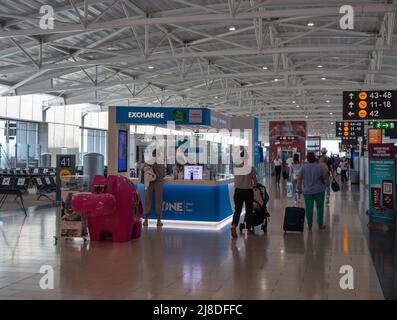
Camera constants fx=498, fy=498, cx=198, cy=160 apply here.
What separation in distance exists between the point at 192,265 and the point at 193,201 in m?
3.80

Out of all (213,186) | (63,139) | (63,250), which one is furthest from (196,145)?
→ (63,139)

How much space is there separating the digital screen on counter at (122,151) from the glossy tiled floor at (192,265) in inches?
80.7

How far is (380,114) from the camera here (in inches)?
368

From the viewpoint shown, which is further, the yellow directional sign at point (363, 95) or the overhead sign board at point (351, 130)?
the overhead sign board at point (351, 130)

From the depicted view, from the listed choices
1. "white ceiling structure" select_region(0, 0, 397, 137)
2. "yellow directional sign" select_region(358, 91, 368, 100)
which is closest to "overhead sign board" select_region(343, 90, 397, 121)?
"yellow directional sign" select_region(358, 91, 368, 100)

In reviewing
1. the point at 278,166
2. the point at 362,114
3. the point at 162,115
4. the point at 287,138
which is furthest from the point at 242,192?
the point at 287,138

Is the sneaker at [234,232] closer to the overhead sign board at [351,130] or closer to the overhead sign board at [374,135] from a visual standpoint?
the overhead sign board at [374,135]

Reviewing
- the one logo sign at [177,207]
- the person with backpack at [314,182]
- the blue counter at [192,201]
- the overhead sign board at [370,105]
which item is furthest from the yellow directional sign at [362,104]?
the one logo sign at [177,207]

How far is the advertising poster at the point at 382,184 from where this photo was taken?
10312mm

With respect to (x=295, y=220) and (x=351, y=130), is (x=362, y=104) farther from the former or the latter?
(x=351, y=130)

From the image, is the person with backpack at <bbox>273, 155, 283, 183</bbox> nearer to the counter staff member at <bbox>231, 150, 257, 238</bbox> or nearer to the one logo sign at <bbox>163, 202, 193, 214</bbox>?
the one logo sign at <bbox>163, 202, 193, 214</bbox>

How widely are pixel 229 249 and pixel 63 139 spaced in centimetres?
2413

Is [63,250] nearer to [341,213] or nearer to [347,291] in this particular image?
[347,291]

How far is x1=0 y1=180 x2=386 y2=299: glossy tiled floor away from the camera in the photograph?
16.7 ft
